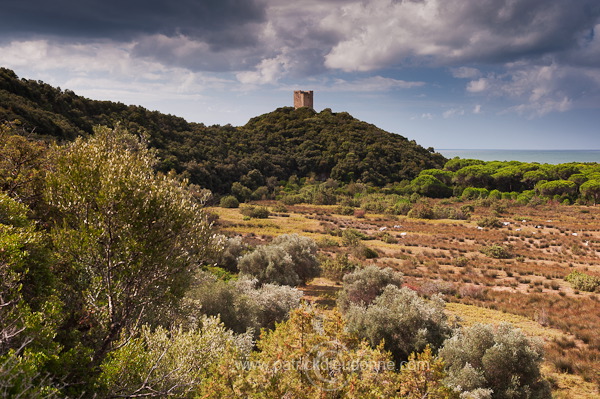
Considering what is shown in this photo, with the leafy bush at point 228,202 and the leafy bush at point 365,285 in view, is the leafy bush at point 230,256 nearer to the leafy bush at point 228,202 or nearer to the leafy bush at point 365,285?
the leafy bush at point 365,285

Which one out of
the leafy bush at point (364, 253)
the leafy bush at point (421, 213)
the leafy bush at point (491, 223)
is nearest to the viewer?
the leafy bush at point (364, 253)

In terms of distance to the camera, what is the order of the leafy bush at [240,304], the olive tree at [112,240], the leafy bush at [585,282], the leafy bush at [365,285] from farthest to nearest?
the leafy bush at [585,282], the leafy bush at [365,285], the leafy bush at [240,304], the olive tree at [112,240]

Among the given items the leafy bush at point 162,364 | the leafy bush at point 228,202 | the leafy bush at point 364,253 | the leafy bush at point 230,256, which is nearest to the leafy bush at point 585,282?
the leafy bush at point 364,253

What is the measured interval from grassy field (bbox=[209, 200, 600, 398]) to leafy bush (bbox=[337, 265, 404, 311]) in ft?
9.96

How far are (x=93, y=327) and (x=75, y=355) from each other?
1.60 m

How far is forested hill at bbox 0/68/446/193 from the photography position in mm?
43062

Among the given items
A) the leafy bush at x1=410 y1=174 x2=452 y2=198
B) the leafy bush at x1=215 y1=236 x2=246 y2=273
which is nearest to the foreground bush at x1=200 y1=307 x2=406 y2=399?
the leafy bush at x1=215 y1=236 x2=246 y2=273

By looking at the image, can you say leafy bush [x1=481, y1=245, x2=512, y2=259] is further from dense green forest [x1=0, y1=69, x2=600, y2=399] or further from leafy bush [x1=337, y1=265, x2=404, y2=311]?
dense green forest [x1=0, y1=69, x2=600, y2=399]

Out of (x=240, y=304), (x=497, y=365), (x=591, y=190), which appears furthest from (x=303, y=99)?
(x=497, y=365)

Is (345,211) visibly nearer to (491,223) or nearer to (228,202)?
(228,202)

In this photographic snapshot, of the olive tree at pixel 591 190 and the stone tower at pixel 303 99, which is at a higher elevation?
the stone tower at pixel 303 99

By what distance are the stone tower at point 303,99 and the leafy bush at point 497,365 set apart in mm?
132171

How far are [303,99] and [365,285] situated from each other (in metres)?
127

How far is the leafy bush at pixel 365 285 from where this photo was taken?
16.8 meters
